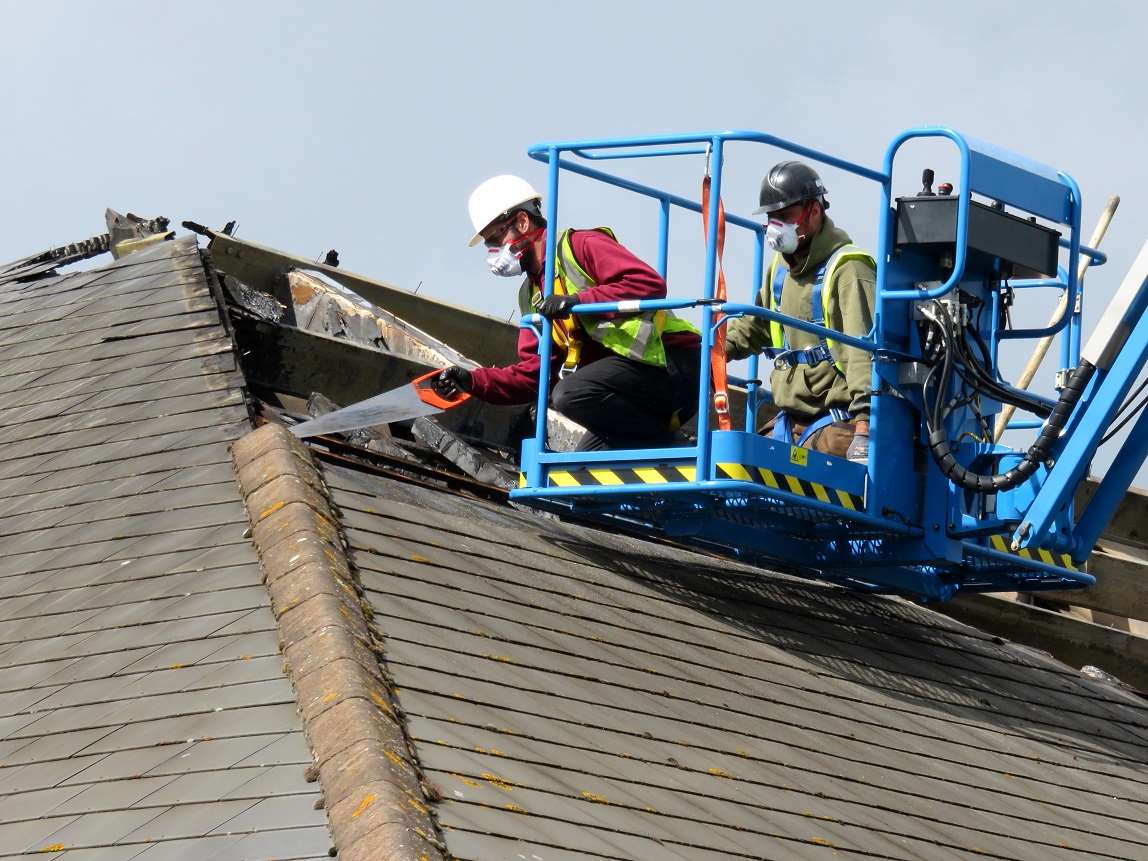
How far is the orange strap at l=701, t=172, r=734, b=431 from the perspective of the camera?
8500 mm

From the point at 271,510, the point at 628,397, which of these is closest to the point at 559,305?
the point at 628,397

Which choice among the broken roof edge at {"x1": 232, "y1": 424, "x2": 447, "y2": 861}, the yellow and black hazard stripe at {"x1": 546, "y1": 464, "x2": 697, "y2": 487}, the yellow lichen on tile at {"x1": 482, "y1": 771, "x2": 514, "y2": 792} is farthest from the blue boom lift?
the yellow lichen on tile at {"x1": 482, "y1": 771, "x2": 514, "y2": 792}

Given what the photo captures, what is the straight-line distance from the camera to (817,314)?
31.2 feet

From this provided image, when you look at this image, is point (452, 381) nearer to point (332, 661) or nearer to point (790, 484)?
point (790, 484)

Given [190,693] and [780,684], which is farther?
[780,684]

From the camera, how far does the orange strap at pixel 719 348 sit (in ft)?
27.9

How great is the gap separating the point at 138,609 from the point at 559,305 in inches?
99.6

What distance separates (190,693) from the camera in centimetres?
631

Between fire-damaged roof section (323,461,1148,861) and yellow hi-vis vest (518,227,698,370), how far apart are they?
881 mm

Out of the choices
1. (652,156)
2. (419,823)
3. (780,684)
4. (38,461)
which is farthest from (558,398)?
(419,823)

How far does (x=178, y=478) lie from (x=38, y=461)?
4.37ft

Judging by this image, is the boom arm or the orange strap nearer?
the orange strap

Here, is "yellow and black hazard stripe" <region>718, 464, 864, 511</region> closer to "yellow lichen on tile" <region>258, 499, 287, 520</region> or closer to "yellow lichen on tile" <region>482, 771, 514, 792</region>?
"yellow lichen on tile" <region>258, 499, 287, 520</region>

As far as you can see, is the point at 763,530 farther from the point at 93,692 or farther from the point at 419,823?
the point at 419,823
